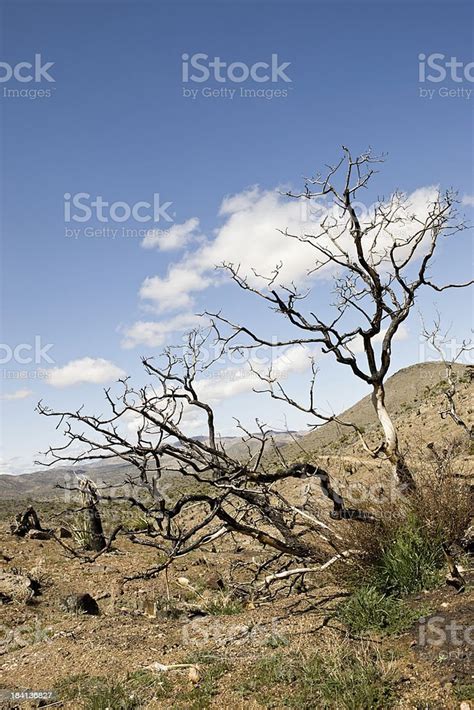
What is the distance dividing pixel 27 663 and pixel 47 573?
220 inches

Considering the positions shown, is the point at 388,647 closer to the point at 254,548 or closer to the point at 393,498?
the point at 393,498

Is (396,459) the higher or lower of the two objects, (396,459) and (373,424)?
the lower

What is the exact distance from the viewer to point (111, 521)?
70.6 feet

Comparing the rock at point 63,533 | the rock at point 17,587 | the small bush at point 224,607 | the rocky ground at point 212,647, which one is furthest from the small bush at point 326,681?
the rock at point 63,533

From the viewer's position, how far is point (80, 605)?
8.38 meters

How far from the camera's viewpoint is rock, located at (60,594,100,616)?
832cm

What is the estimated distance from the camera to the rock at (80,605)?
832cm

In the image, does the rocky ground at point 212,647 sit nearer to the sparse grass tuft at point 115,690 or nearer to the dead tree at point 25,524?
the sparse grass tuft at point 115,690

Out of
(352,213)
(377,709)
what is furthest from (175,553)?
(352,213)

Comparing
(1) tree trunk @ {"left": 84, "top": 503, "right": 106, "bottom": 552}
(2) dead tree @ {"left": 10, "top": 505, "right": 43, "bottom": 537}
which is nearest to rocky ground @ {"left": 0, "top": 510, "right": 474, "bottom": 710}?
(1) tree trunk @ {"left": 84, "top": 503, "right": 106, "bottom": 552}

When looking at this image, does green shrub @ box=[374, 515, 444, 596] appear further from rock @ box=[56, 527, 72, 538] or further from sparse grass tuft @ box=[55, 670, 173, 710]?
rock @ box=[56, 527, 72, 538]
